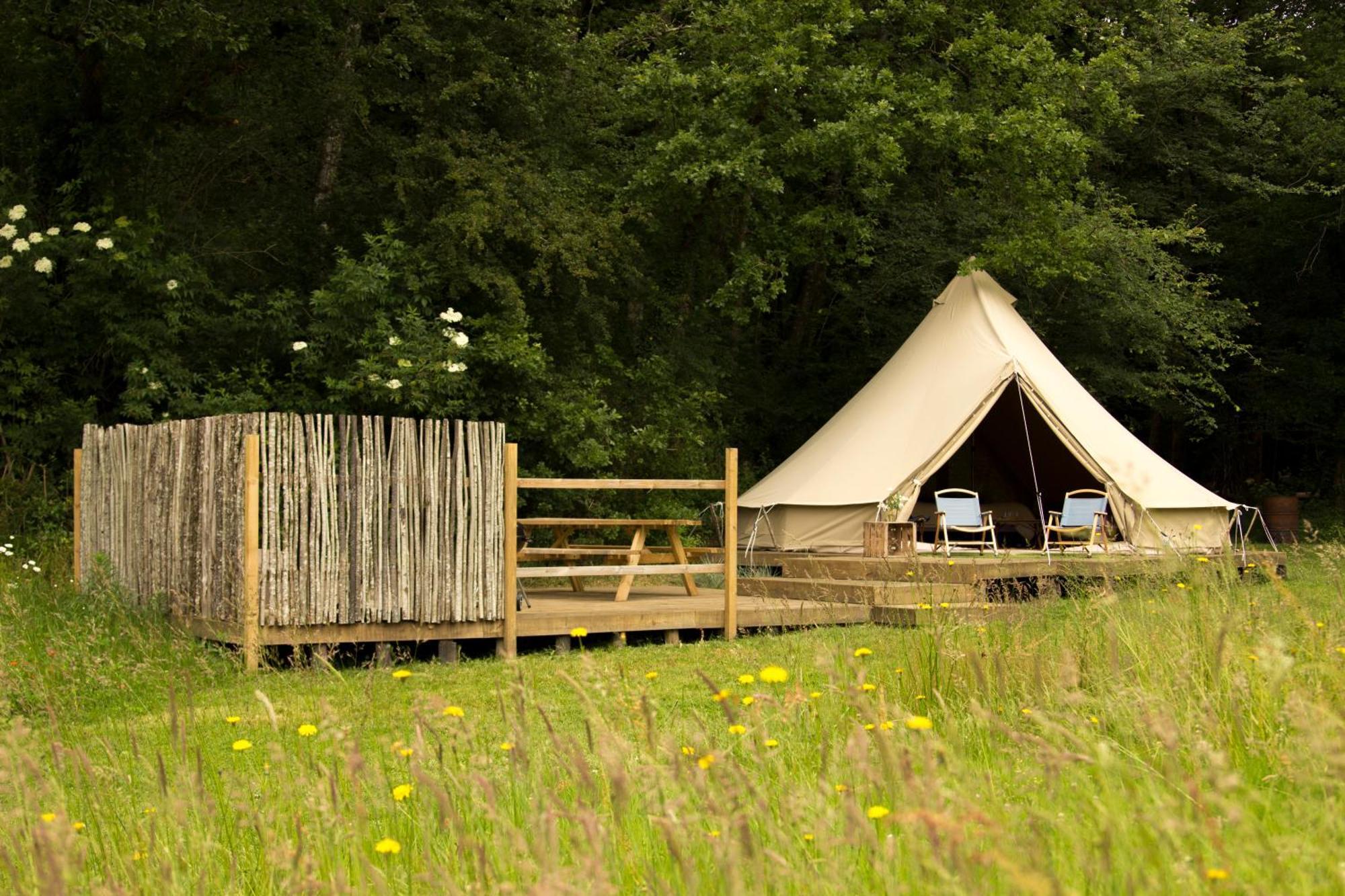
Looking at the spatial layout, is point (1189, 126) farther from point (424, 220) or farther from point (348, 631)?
point (348, 631)

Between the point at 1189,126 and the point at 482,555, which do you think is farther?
the point at 1189,126

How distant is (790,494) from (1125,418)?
404 inches

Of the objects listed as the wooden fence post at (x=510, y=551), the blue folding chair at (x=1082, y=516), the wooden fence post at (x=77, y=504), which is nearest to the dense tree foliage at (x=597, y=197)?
the wooden fence post at (x=77, y=504)

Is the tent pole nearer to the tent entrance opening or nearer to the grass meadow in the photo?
the tent entrance opening

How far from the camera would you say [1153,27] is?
1862 centimetres

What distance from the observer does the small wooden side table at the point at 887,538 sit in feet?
38.8

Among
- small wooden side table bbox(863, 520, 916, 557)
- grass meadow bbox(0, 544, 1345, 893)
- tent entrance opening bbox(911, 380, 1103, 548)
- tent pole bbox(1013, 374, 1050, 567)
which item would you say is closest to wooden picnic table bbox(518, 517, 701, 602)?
small wooden side table bbox(863, 520, 916, 557)

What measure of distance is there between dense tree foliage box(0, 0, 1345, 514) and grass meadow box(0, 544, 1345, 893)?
7.28 meters

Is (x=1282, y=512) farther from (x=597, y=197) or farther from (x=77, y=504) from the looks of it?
(x=77, y=504)

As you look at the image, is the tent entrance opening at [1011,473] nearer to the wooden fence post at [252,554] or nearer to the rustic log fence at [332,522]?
the rustic log fence at [332,522]

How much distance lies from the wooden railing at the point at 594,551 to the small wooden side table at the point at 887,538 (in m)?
2.44

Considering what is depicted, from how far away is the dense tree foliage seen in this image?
12.6 m

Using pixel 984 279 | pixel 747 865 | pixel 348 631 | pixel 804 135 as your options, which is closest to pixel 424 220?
pixel 804 135

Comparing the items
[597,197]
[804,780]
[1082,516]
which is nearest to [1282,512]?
[1082,516]
